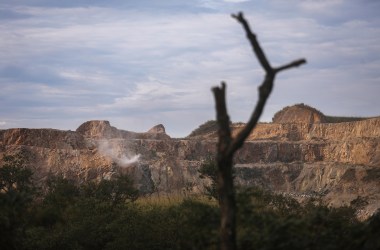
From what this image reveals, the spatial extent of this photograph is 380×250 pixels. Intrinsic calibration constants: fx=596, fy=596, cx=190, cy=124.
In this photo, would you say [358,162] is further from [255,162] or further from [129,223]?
[129,223]

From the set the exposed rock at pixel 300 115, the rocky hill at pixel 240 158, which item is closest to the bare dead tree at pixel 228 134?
the rocky hill at pixel 240 158

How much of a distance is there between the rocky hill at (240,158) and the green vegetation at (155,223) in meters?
11.8

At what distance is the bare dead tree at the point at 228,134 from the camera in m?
8.48

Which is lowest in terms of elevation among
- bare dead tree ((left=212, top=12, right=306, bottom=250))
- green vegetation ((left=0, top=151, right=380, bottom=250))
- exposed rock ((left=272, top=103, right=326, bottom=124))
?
green vegetation ((left=0, top=151, right=380, bottom=250))

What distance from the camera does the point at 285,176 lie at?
54.5 m

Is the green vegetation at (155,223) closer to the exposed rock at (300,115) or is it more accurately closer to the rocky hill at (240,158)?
the rocky hill at (240,158)

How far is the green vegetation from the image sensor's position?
9.94 m

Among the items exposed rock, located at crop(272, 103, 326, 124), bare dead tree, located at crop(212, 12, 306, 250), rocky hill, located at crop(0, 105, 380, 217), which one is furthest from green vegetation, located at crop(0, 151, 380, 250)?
exposed rock, located at crop(272, 103, 326, 124)

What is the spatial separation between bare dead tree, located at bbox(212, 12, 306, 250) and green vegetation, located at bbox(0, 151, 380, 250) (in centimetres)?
124

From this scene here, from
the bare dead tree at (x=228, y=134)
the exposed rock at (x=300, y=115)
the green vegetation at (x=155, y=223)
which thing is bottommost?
the green vegetation at (x=155, y=223)

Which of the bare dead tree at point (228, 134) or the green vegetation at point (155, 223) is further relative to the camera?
the green vegetation at point (155, 223)

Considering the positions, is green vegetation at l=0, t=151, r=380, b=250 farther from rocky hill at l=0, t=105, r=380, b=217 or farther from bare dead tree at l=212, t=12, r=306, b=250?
rocky hill at l=0, t=105, r=380, b=217

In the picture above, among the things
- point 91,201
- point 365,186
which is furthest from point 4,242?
point 365,186

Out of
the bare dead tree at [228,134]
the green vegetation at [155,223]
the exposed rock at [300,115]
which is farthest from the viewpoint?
the exposed rock at [300,115]
